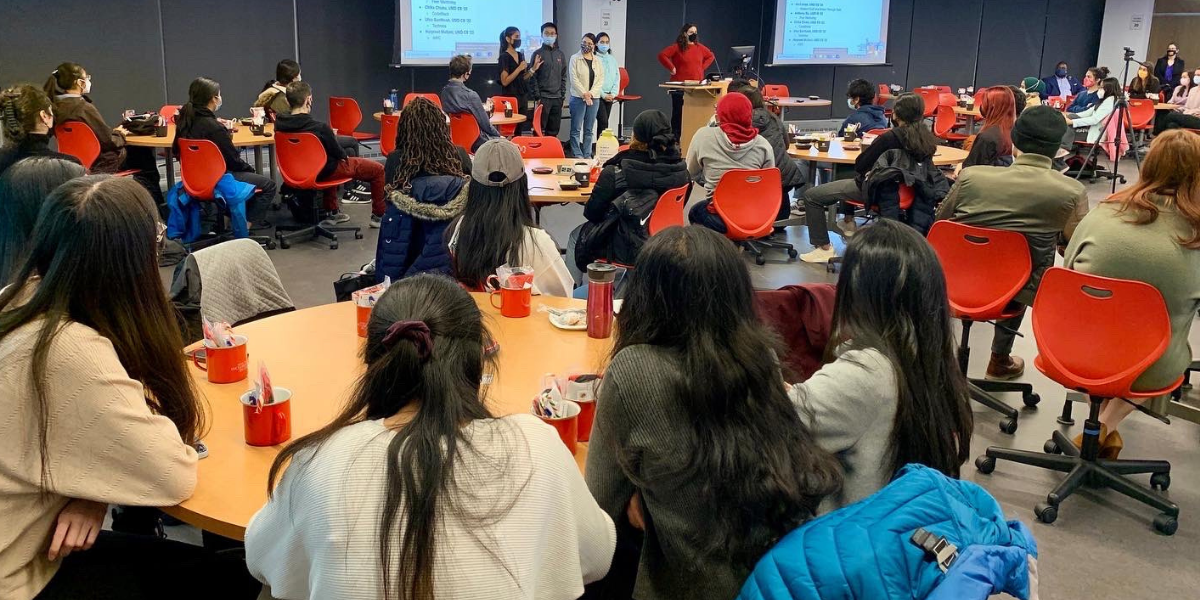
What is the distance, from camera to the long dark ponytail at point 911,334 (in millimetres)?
2006

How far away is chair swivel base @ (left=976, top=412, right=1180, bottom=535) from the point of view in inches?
130

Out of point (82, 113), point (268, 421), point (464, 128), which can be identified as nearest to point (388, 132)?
point (464, 128)

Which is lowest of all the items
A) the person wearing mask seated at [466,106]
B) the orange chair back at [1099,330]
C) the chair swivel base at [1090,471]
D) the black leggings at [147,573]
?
the chair swivel base at [1090,471]

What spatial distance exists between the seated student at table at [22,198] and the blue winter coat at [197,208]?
393 cm

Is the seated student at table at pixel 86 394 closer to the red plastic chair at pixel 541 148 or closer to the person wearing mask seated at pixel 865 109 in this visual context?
the red plastic chair at pixel 541 148

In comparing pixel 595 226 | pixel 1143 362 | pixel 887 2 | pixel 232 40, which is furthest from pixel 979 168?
pixel 887 2

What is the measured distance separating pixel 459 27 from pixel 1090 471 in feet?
31.6

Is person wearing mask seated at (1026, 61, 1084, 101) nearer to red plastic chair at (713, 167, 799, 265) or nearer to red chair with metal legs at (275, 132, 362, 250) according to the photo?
red plastic chair at (713, 167, 799, 265)

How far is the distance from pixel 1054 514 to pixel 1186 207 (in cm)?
113

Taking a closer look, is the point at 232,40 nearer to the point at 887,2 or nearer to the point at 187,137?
the point at 187,137

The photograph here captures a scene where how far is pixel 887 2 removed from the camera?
49.0 feet

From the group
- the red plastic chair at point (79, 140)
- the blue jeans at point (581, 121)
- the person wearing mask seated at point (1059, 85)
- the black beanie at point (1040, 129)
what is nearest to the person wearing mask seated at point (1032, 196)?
the black beanie at point (1040, 129)

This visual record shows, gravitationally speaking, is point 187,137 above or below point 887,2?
below

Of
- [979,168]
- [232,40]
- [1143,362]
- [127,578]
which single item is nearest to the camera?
[127,578]
